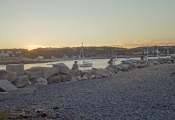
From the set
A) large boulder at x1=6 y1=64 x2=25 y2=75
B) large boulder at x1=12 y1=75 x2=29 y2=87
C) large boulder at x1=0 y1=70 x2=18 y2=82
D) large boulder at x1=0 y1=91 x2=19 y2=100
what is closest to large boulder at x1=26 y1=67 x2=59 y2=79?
large boulder at x1=6 y1=64 x2=25 y2=75

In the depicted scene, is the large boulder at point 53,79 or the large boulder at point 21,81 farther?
the large boulder at point 53,79

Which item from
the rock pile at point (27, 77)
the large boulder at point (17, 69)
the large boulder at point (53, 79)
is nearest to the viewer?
the rock pile at point (27, 77)

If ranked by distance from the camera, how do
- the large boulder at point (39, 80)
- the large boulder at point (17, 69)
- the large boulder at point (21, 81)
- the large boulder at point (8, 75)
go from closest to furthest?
the large boulder at point (8, 75) → the large boulder at point (21, 81) → the large boulder at point (17, 69) → the large boulder at point (39, 80)

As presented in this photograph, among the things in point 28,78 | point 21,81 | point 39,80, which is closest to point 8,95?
point 21,81

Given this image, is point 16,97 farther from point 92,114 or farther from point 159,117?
point 159,117

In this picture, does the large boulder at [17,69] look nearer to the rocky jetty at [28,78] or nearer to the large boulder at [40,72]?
the rocky jetty at [28,78]

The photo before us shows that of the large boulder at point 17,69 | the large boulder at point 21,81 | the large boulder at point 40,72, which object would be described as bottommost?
the large boulder at point 21,81

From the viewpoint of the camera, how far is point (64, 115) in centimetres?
678

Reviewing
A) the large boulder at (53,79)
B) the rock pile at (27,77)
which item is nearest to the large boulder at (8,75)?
the rock pile at (27,77)

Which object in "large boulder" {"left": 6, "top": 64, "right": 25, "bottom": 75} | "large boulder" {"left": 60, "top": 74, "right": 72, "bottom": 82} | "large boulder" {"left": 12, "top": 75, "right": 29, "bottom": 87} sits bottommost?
"large boulder" {"left": 60, "top": 74, "right": 72, "bottom": 82}

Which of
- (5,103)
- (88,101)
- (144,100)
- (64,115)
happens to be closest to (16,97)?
(5,103)

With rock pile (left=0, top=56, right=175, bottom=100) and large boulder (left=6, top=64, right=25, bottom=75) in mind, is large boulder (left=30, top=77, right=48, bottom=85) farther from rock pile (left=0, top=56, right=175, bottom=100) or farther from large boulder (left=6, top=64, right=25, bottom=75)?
large boulder (left=6, top=64, right=25, bottom=75)

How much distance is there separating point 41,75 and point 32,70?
629mm

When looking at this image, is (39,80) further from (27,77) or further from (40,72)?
(27,77)
